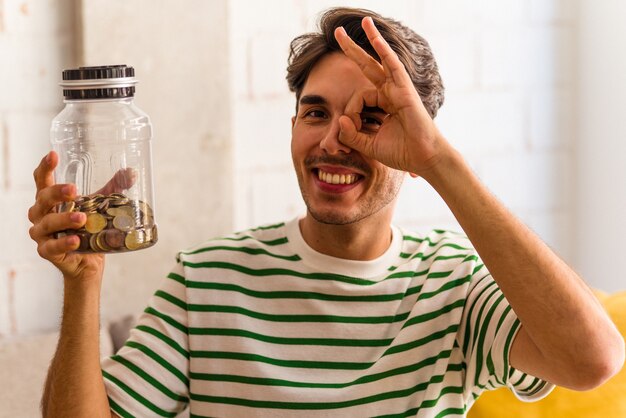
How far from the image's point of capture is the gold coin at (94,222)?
4.44ft

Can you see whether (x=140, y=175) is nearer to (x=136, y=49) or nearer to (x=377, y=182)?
(x=377, y=182)

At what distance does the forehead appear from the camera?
1681 millimetres

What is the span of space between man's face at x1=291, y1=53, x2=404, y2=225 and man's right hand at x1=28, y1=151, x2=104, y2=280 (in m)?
0.40

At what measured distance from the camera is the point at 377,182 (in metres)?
1.68

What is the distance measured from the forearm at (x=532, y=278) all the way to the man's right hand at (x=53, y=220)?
500mm

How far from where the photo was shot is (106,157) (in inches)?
57.9

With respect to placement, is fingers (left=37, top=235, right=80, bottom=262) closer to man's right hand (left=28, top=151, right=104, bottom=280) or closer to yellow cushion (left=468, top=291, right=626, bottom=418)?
man's right hand (left=28, top=151, right=104, bottom=280)

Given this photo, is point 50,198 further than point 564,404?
No

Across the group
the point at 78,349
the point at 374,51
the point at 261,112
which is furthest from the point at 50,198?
the point at 261,112

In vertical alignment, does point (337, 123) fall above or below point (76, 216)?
above

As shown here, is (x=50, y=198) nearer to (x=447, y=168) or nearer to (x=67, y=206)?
(x=67, y=206)

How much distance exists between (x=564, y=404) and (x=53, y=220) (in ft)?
3.21

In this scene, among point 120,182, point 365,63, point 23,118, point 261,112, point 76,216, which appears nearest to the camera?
point 76,216

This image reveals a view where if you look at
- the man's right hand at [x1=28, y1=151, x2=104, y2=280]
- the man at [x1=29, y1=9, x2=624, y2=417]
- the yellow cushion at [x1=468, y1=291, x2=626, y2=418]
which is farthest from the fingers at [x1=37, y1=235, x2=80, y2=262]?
the yellow cushion at [x1=468, y1=291, x2=626, y2=418]
